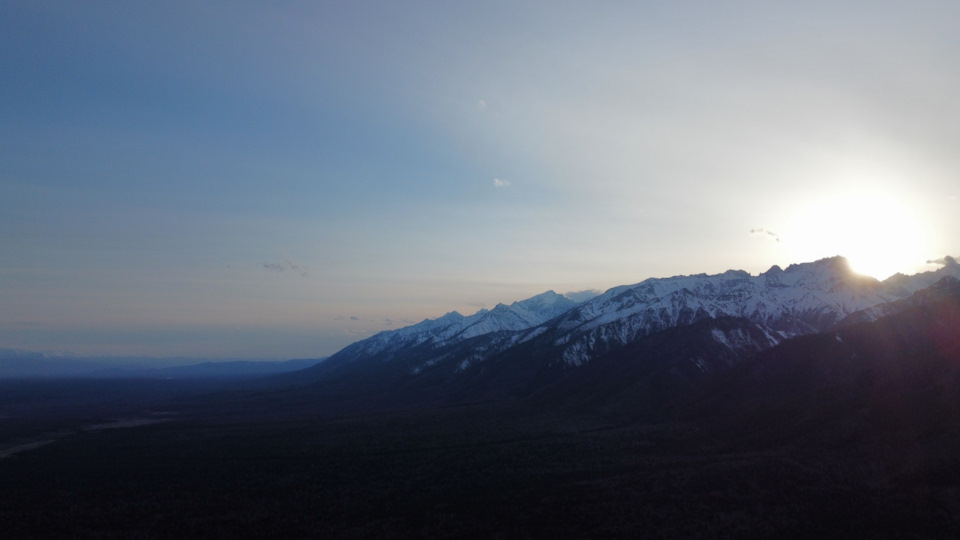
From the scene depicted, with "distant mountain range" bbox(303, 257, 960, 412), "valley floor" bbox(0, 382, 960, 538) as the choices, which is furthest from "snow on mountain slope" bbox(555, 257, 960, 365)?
A: "valley floor" bbox(0, 382, 960, 538)

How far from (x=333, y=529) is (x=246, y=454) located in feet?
134

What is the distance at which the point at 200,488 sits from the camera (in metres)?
63.8

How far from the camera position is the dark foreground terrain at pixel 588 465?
49.0 m

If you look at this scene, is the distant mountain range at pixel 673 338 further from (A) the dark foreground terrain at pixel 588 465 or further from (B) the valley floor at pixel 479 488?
(B) the valley floor at pixel 479 488

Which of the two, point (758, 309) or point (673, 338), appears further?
point (758, 309)

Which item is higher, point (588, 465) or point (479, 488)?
point (479, 488)

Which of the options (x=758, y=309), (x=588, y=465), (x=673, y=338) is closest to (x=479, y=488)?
(x=588, y=465)

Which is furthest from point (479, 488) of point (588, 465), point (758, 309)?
point (758, 309)

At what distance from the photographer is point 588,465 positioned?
66.8 metres

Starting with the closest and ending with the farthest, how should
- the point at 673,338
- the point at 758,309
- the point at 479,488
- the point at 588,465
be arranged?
the point at 479,488, the point at 588,465, the point at 673,338, the point at 758,309

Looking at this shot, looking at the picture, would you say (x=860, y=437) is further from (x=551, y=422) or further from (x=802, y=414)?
(x=551, y=422)

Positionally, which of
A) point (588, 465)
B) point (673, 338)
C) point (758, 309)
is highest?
point (758, 309)

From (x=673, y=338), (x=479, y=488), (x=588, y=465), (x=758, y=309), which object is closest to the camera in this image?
(x=479, y=488)

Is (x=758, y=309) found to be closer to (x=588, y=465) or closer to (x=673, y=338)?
(x=673, y=338)
